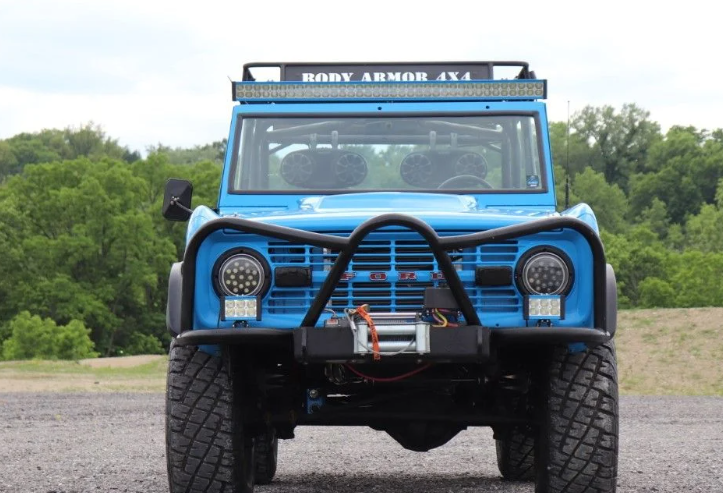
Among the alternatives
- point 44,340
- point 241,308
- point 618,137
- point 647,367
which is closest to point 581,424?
point 241,308

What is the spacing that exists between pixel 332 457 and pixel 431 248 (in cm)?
569

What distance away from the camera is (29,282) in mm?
66812

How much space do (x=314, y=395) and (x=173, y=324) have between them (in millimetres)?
1041

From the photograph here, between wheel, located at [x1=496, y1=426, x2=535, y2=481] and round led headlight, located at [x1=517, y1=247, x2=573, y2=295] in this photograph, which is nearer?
round led headlight, located at [x1=517, y1=247, x2=573, y2=295]

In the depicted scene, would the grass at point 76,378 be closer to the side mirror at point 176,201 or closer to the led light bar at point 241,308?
the side mirror at point 176,201

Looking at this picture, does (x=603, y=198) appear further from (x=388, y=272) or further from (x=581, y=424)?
(x=388, y=272)

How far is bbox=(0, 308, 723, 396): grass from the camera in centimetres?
3073

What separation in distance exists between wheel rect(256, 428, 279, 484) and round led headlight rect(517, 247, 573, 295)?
119 inches

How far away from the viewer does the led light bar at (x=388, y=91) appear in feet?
26.9

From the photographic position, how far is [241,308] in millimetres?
6086

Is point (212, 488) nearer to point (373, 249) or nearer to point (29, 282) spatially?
point (373, 249)

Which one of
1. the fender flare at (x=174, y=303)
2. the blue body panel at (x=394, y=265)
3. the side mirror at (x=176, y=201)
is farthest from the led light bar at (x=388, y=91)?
the fender flare at (x=174, y=303)

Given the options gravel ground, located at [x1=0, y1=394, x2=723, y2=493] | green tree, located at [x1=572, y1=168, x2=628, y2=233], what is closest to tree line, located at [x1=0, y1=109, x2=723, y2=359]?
green tree, located at [x1=572, y1=168, x2=628, y2=233]

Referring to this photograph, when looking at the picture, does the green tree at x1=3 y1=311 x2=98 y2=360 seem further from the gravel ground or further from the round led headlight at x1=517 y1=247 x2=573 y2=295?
the round led headlight at x1=517 y1=247 x2=573 y2=295
